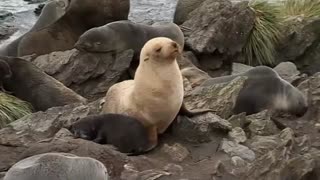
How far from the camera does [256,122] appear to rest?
8.02 m

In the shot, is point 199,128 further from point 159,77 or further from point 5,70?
point 5,70

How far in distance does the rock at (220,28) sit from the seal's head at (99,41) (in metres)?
1.52

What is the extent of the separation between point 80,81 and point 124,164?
16.4 ft

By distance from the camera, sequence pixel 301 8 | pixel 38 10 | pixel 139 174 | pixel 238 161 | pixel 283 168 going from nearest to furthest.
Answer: pixel 283 168, pixel 139 174, pixel 238 161, pixel 301 8, pixel 38 10

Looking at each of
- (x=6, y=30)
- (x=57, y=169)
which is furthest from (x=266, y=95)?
(x=6, y=30)

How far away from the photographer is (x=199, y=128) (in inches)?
290

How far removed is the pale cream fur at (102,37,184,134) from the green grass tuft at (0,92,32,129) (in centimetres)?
293

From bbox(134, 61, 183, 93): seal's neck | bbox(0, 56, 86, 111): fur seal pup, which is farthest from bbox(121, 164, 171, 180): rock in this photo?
bbox(0, 56, 86, 111): fur seal pup

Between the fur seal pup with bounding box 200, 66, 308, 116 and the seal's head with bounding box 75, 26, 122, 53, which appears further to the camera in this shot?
the seal's head with bounding box 75, 26, 122, 53

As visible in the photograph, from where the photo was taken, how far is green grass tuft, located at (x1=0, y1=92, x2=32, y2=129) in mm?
9891

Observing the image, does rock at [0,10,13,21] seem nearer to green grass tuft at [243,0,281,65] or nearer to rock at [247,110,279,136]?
green grass tuft at [243,0,281,65]

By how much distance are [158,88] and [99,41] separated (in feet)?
15.2

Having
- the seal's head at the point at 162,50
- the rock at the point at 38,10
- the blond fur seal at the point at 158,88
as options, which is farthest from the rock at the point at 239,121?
the rock at the point at 38,10

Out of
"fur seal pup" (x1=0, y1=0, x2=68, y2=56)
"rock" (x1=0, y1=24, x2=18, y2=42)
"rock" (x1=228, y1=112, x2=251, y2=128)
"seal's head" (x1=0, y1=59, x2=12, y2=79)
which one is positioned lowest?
"rock" (x1=0, y1=24, x2=18, y2=42)
